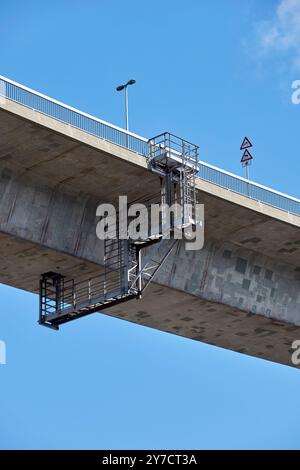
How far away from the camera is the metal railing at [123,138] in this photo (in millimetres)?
52875

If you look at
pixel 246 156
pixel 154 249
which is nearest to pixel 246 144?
pixel 246 156

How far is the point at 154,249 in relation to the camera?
6147cm

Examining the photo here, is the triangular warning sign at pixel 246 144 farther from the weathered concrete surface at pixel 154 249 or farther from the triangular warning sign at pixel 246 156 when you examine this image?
the weathered concrete surface at pixel 154 249

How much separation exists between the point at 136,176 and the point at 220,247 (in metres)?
8.99

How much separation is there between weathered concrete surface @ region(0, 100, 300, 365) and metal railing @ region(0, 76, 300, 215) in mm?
387

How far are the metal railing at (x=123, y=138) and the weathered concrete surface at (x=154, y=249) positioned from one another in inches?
15.2

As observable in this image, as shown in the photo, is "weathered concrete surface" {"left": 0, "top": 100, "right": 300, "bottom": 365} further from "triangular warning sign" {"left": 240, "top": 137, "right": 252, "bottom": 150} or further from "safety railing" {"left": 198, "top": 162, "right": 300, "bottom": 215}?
"triangular warning sign" {"left": 240, "top": 137, "right": 252, "bottom": 150}

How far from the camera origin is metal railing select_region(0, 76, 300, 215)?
173 ft

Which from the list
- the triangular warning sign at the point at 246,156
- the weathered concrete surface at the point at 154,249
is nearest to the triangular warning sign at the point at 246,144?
the triangular warning sign at the point at 246,156

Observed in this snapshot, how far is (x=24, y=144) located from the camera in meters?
54.2

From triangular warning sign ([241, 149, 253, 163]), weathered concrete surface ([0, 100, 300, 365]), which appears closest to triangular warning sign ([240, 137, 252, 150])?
triangular warning sign ([241, 149, 253, 163])

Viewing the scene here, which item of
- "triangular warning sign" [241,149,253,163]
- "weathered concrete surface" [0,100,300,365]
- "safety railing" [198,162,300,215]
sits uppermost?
"triangular warning sign" [241,149,253,163]

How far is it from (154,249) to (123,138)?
23.4 feet

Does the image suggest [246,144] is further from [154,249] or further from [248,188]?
[154,249]
